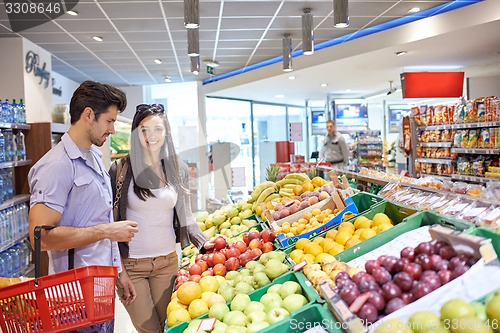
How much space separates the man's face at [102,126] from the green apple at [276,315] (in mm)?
1216

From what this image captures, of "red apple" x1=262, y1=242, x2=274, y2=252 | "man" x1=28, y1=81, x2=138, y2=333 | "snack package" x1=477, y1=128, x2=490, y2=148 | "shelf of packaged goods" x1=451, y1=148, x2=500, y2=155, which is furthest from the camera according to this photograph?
"snack package" x1=477, y1=128, x2=490, y2=148

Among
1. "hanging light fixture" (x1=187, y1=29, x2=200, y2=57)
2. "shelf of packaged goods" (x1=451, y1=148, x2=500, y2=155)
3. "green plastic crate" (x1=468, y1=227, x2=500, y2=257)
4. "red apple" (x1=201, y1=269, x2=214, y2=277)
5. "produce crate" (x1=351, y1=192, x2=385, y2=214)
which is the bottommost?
"red apple" (x1=201, y1=269, x2=214, y2=277)

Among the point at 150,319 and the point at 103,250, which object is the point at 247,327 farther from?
the point at 150,319

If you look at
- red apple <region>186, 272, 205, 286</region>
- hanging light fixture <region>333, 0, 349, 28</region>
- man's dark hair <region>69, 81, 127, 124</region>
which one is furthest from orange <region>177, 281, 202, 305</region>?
hanging light fixture <region>333, 0, 349, 28</region>

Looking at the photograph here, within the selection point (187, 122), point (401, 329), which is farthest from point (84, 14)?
point (187, 122)

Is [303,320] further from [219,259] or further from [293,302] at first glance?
[219,259]

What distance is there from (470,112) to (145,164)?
5.35m

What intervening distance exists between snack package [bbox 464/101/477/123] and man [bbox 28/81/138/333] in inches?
219

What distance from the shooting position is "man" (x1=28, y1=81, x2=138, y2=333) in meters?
2.04

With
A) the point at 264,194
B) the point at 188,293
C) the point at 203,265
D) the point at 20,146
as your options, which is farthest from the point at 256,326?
the point at 20,146

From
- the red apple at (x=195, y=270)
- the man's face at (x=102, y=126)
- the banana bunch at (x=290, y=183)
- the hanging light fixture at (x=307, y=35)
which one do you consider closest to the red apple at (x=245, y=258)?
the red apple at (x=195, y=270)

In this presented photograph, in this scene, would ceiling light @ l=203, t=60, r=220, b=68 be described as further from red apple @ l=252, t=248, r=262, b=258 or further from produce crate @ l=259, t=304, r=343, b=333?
produce crate @ l=259, t=304, r=343, b=333

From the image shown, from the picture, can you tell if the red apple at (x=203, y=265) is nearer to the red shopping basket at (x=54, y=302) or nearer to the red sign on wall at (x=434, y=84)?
the red shopping basket at (x=54, y=302)

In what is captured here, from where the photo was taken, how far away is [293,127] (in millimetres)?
11703
